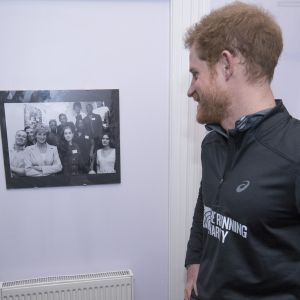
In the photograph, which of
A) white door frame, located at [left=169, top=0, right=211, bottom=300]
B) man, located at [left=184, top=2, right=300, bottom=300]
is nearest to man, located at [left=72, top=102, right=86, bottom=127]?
white door frame, located at [left=169, top=0, right=211, bottom=300]

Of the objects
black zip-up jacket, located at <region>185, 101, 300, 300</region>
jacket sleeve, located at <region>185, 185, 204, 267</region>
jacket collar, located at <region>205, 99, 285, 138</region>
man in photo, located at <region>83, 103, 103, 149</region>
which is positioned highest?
jacket collar, located at <region>205, 99, 285, 138</region>

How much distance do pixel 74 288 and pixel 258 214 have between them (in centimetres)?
99

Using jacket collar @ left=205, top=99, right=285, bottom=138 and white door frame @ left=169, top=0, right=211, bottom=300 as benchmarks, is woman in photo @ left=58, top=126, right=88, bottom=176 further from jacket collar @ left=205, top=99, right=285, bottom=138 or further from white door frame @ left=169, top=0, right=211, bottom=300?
jacket collar @ left=205, top=99, right=285, bottom=138

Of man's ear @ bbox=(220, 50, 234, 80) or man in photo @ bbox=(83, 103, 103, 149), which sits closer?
man's ear @ bbox=(220, 50, 234, 80)

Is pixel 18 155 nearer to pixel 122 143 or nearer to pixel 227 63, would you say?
pixel 122 143

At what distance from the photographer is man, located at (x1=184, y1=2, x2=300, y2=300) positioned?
0.89 metres

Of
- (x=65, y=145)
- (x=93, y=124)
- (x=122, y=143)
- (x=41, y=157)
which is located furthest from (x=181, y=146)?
(x=41, y=157)

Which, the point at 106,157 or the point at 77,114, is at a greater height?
the point at 77,114

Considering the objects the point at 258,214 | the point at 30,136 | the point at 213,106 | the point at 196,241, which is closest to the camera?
the point at 258,214

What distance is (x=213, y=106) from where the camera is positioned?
1033mm

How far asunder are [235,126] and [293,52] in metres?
0.70

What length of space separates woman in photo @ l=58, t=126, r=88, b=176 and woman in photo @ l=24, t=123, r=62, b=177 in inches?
1.0

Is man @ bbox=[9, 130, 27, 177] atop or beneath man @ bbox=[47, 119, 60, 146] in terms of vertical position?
beneath

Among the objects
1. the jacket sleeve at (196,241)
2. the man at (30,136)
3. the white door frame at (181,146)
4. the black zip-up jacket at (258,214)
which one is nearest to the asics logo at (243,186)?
the black zip-up jacket at (258,214)
